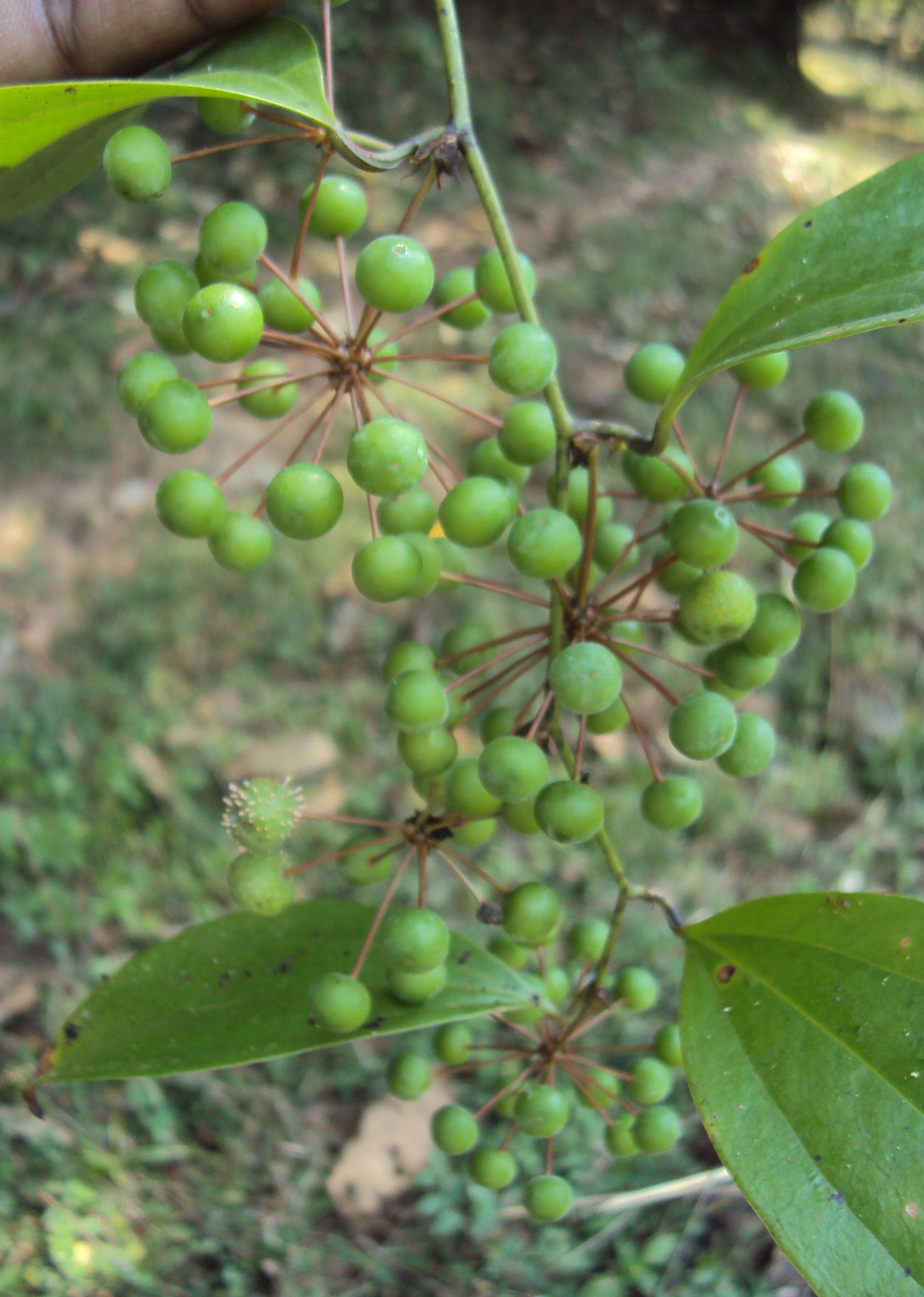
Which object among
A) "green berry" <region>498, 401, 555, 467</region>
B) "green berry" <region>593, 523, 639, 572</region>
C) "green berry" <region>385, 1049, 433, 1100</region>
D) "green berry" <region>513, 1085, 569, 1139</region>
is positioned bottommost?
"green berry" <region>385, 1049, 433, 1100</region>

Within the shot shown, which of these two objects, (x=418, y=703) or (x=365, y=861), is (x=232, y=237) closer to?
(x=418, y=703)

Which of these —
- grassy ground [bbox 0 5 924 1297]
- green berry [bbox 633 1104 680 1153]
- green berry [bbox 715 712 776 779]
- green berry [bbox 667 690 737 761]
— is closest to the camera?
green berry [bbox 667 690 737 761]

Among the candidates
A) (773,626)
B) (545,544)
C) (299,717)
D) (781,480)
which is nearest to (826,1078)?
(773,626)

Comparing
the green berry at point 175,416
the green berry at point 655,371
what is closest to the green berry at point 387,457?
the green berry at point 175,416

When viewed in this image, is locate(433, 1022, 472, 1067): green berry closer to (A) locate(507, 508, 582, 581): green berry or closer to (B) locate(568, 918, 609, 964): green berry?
(B) locate(568, 918, 609, 964): green berry

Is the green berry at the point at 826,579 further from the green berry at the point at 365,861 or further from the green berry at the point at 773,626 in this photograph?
the green berry at the point at 365,861

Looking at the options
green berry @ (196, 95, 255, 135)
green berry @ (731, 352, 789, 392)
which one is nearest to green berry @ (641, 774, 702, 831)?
green berry @ (731, 352, 789, 392)

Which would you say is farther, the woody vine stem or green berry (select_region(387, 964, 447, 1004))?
green berry (select_region(387, 964, 447, 1004))
